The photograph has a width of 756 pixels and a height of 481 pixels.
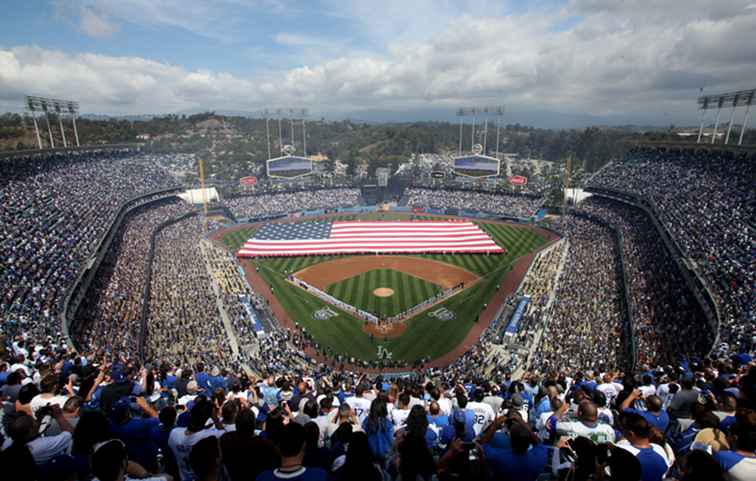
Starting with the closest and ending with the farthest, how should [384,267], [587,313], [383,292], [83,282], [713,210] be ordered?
[83,282], [587,313], [713,210], [383,292], [384,267]

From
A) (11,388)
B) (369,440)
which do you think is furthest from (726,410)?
(11,388)

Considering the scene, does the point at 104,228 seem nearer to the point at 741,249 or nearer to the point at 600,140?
the point at 741,249

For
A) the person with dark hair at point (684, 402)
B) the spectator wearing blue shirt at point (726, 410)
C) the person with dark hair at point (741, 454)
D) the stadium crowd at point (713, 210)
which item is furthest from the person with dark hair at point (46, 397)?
the stadium crowd at point (713, 210)

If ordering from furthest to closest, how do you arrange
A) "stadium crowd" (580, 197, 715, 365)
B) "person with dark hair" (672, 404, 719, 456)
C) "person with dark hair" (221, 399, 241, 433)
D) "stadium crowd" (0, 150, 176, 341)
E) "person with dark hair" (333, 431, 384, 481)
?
"stadium crowd" (0, 150, 176, 341), "stadium crowd" (580, 197, 715, 365), "person with dark hair" (221, 399, 241, 433), "person with dark hair" (672, 404, 719, 456), "person with dark hair" (333, 431, 384, 481)

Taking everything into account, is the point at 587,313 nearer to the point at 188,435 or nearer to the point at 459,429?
the point at 459,429

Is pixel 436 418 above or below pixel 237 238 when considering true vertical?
above

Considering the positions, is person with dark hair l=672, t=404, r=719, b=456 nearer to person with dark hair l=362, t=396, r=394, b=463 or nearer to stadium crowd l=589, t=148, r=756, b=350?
person with dark hair l=362, t=396, r=394, b=463

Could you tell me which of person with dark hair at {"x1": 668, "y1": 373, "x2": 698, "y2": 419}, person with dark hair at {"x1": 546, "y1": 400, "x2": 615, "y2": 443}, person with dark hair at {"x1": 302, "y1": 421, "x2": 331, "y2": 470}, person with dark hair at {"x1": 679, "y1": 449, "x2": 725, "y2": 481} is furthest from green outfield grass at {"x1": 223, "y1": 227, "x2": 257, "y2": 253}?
person with dark hair at {"x1": 679, "y1": 449, "x2": 725, "y2": 481}

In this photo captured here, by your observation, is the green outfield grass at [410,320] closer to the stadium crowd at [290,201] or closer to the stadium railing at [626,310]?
the stadium railing at [626,310]
